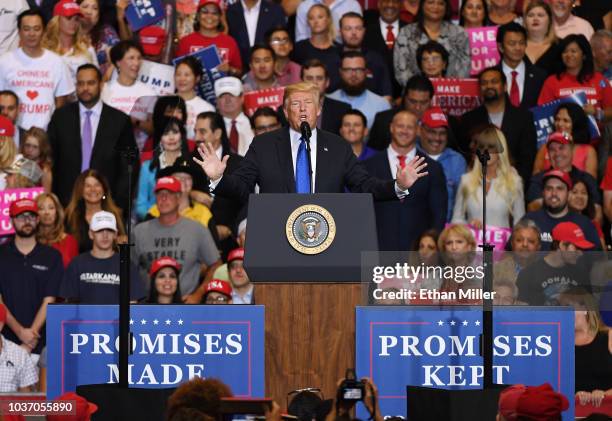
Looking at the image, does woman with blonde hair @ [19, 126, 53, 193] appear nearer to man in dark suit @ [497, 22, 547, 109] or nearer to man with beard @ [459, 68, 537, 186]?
man with beard @ [459, 68, 537, 186]

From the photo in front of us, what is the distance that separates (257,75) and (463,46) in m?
1.87

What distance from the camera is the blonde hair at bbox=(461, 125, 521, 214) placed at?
1144 centimetres

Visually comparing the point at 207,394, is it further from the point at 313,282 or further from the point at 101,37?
the point at 101,37

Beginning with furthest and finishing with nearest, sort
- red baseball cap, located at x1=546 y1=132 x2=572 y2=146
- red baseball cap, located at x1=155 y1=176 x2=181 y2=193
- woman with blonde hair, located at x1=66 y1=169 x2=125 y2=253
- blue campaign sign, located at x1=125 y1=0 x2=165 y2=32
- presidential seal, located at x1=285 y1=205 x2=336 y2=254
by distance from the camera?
blue campaign sign, located at x1=125 y1=0 x2=165 y2=32, red baseball cap, located at x1=546 y1=132 x2=572 y2=146, woman with blonde hair, located at x1=66 y1=169 x2=125 y2=253, red baseball cap, located at x1=155 y1=176 x2=181 y2=193, presidential seal, located at x1=285 y1=205 x2=336 y2=254

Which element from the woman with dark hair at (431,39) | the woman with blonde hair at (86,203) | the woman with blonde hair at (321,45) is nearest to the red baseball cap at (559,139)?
the woman with dark hair at (431,39)

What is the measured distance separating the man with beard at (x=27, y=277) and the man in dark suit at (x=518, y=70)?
4.36 m

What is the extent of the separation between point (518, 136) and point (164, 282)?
3557 mm

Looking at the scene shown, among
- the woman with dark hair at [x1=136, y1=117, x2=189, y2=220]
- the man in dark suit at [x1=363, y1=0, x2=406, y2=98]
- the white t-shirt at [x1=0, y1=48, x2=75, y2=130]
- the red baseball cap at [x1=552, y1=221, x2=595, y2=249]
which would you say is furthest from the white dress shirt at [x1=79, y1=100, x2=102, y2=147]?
the red baseball cap at [x1=552, y1=221, x2=595, y2=249]

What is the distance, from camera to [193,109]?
12445 mm

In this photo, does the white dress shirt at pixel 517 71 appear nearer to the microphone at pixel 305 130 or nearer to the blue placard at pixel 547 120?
the blue placard at pixel 547 120

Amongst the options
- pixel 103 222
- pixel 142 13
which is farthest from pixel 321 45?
pixel 103 222

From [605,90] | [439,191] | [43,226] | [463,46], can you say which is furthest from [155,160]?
Answer: [605,90]

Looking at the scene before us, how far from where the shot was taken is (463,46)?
43.2 ft

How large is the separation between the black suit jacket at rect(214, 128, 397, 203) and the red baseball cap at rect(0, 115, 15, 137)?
14.9 ft
